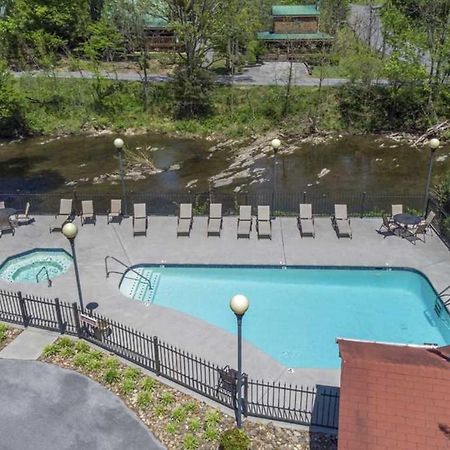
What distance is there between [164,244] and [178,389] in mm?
8305

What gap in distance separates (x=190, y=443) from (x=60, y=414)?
349 cm

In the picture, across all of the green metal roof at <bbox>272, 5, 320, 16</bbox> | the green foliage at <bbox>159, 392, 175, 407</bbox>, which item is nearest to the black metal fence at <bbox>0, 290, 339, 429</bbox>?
the green foliage at <bbox>159, 392, 175, 407</bbox>

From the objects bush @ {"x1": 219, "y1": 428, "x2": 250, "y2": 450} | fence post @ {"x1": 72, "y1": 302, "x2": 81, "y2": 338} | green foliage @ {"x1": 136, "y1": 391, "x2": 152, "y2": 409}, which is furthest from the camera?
fence post @ {"x1": 72, "y1": 302, "x2": 81, "y2": 338}

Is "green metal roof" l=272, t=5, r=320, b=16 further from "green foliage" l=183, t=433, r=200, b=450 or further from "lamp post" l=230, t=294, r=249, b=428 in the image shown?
"green foliage" l=183, t=433, r=200, b=450

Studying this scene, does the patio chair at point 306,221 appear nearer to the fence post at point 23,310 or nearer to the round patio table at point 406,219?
the round patio table at point 406,219

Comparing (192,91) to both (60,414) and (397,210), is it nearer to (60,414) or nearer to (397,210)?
(397,210)

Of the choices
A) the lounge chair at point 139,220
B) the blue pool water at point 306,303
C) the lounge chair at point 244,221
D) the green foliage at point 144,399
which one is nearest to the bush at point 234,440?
the green foliage at point 144,399

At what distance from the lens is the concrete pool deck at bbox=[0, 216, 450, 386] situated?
16.0 metres

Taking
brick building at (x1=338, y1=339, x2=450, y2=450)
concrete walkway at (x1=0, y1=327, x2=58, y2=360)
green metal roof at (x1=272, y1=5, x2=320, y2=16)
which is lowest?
concrete walkway at (x1=0, y1=327, x2=58, y2=360)

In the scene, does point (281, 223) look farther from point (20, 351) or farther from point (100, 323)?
point (20, 351)

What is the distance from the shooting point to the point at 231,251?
67.2 feet

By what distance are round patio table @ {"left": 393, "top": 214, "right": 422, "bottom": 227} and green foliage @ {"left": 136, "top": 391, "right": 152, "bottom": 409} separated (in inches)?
503

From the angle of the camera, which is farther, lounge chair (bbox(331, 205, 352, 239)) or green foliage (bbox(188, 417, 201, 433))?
lounge chair (bbox(331, 205, 352, 239))

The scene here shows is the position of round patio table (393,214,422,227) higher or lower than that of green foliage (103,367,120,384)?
higher
